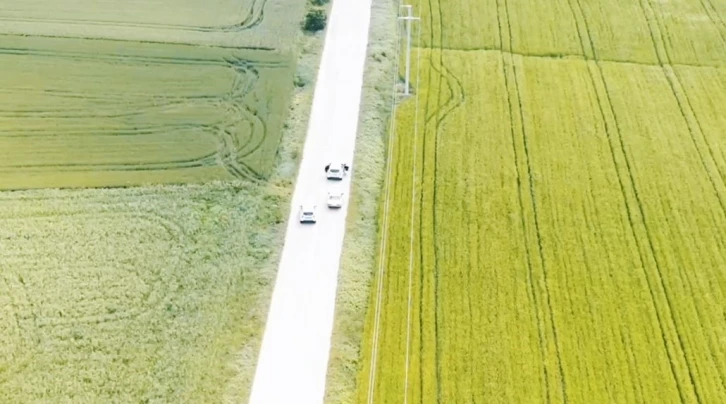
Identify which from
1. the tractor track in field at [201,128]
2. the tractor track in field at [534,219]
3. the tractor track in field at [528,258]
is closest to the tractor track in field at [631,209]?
the tractor track in field at [534,219]

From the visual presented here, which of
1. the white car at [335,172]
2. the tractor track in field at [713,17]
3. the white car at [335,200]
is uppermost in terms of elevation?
the tractor track in field at [713,17]

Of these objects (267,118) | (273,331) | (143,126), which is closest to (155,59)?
(143,126)

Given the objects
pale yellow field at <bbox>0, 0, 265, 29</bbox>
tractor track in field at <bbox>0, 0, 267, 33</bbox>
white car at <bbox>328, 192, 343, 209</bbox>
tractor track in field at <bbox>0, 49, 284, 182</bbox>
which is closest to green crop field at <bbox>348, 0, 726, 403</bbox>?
white car at <bbox>328, 192, 343, 209</bbox>

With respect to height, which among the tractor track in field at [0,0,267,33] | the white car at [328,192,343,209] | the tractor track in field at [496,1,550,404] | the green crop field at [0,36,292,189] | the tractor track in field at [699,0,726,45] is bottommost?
the tractor track in field at [496,1,550,404]

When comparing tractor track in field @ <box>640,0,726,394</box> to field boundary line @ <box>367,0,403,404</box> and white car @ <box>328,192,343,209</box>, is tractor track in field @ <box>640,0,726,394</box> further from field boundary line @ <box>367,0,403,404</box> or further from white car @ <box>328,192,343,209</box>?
white car @ <box>328,192,343,209</box>

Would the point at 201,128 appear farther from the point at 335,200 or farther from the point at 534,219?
the point at 534,219

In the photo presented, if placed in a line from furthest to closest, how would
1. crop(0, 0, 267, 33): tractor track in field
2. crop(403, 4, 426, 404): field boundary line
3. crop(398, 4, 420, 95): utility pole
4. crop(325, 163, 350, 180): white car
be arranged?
1. crop(0, 0, 267, 33): tractor track in field
2. crop(398, 4, 420, 95): utility pole
3. crop(325, 163, 350, 180): white car
4. crop(403, 4, 426, 404): field boundary line

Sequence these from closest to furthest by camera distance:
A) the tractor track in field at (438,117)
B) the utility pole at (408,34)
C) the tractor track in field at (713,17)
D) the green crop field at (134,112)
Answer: the tractor track in field at (438,117) < the green crop field at (134,112) < the utility pole at (408,34) < the tractor track in field at (713,17)

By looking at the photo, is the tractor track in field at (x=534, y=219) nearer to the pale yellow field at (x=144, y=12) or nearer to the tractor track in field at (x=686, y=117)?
the tractor track in field at (x=686, y=117)
